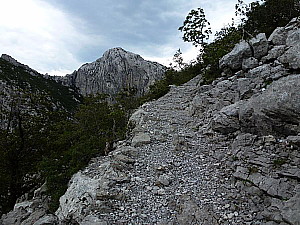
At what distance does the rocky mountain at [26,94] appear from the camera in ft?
58.3

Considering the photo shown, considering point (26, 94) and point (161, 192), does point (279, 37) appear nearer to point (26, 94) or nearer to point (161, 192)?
point (161, 192)

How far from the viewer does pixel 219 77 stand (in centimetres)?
1742

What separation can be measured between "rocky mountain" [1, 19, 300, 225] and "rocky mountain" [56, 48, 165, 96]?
205 ft

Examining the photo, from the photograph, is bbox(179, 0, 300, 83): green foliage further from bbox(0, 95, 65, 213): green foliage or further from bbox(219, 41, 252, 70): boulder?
bbox(0, 95, 65, 213): green foliage

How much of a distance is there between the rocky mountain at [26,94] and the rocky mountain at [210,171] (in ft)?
A: 29.0

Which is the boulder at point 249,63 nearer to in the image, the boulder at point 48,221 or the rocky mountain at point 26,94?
the boulder at point 48,221

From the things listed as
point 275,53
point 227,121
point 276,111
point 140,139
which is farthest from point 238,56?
point 140,139

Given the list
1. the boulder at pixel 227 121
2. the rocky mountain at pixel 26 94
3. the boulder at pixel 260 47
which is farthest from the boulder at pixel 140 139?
the rocky mountain at pixel 26 94

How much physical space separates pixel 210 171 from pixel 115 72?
253ft

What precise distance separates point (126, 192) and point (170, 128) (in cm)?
579

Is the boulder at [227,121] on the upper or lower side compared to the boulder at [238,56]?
lower

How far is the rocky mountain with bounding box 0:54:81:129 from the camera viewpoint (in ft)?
58.3

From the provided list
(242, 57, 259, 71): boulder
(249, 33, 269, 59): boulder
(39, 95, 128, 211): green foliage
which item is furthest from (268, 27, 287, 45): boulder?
(39, 95, 128, 211): green foliage

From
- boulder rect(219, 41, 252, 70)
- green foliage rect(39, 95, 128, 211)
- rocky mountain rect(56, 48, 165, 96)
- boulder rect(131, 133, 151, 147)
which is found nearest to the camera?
green foliage rect(39, 95, 128, 211)
